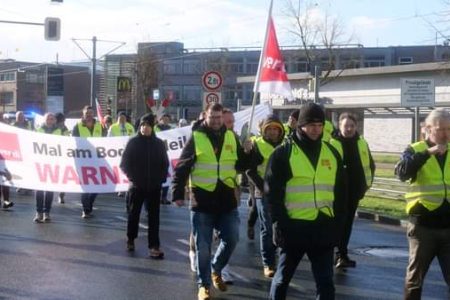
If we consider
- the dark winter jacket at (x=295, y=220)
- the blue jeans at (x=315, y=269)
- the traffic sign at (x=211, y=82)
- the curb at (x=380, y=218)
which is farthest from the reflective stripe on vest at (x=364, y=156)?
the traffic sign at (x=211, y=82)

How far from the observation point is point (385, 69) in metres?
38.1

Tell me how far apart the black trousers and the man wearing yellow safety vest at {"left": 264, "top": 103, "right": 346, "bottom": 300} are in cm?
412

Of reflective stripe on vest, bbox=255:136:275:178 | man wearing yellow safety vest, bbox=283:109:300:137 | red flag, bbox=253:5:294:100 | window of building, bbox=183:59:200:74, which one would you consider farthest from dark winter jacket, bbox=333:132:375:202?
window of building, bbox=183:59:200:74

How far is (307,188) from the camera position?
224 inches

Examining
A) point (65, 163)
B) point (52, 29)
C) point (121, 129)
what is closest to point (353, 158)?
point (65, 163)

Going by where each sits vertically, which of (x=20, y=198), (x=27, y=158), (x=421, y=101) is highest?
(x=421, y=101)

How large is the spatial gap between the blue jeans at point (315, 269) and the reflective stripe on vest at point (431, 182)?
0.98 m

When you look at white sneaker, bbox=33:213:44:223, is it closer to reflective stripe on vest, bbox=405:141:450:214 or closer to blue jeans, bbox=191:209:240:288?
blue jeans, bbox=191:209:240:288

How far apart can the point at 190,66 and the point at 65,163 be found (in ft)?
297

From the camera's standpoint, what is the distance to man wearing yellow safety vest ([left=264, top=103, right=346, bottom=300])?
568cm

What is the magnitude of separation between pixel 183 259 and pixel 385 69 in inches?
1193

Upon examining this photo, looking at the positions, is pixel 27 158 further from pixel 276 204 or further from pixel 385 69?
pixel 385 69

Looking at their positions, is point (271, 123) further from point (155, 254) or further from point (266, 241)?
point (155, 254)

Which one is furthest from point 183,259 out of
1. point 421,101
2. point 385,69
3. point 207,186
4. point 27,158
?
point 385,69
